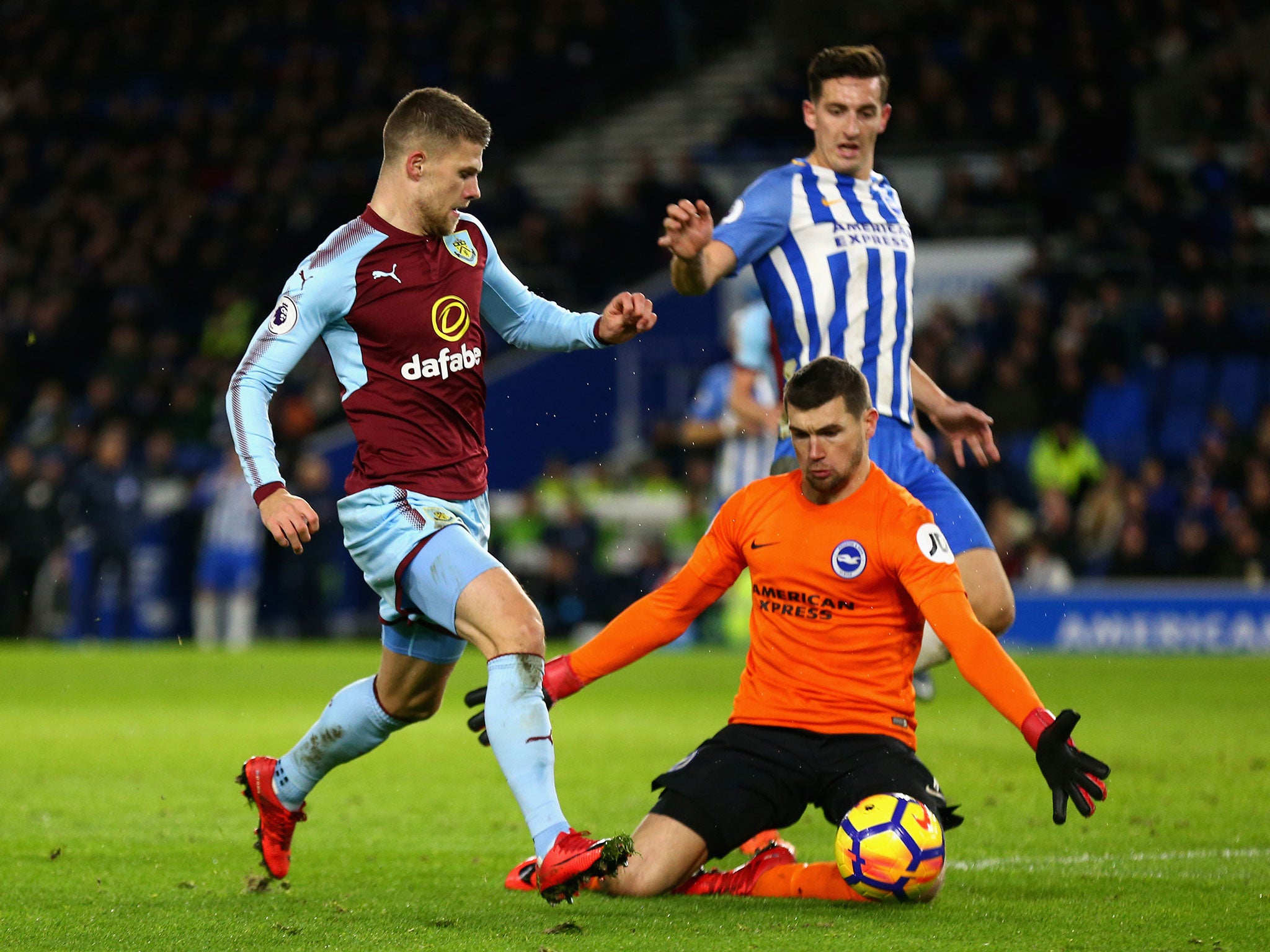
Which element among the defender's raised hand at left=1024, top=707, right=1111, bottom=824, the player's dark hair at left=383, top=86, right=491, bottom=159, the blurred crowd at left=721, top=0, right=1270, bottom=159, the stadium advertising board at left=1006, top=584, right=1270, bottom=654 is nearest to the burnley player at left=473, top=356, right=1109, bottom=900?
the defender's raised hand at left=1024, top=707, right=1111, bottom=824

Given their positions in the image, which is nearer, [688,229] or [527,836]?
[688,229]

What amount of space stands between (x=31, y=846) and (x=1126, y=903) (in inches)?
137

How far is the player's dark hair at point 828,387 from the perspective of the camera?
15.9 feet

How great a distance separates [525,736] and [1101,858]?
7.07 feet

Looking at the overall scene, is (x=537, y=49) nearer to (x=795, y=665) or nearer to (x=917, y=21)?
(x=917, y=21)

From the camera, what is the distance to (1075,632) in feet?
51.2

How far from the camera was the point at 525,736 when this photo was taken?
4.54 meters

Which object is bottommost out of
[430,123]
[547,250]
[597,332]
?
[597,332]

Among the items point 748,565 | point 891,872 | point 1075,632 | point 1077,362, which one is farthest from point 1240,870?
point 1077,362

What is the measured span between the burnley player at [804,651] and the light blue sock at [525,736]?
0.38m

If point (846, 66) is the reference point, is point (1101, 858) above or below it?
below

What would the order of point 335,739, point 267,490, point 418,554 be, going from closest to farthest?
point 267,490
point 418,554
point 335,739

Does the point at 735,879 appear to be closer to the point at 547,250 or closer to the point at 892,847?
the point at 892,847

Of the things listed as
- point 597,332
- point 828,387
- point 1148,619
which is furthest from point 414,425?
point 1148,619
